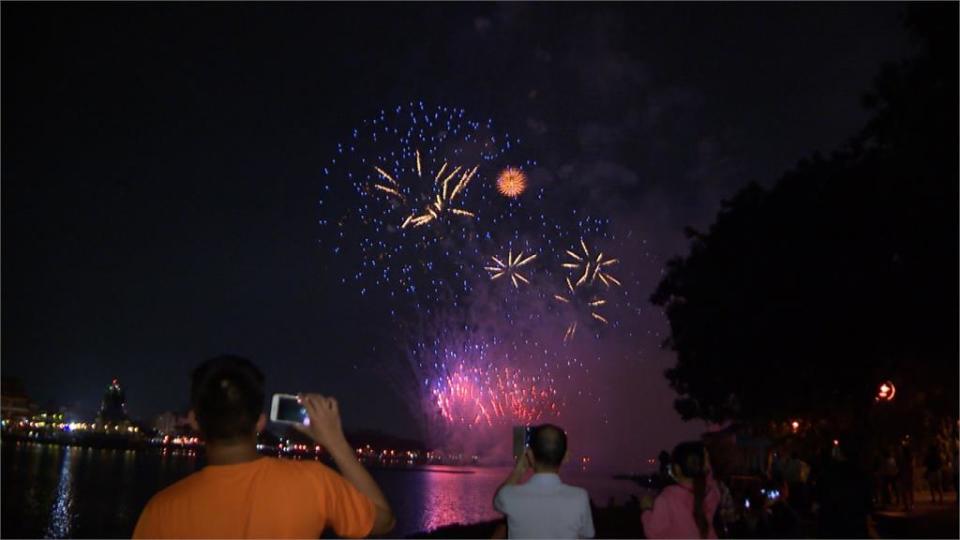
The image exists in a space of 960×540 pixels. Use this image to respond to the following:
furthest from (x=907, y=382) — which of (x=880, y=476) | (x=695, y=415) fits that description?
(x=695, y=415)

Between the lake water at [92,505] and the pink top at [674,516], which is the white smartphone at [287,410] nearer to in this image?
the pink top at [674,516]

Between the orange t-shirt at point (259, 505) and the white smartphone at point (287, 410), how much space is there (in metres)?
0.15

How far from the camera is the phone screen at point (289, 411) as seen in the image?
9.57 feet

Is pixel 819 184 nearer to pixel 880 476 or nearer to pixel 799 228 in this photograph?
pixel 799 228

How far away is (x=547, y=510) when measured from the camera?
4.29 meters

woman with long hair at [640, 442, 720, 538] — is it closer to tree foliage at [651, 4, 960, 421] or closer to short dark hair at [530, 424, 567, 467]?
short dark hair at [530, 424, 567, 467]

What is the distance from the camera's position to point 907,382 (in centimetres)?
2066

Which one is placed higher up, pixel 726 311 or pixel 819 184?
pixel 819 184

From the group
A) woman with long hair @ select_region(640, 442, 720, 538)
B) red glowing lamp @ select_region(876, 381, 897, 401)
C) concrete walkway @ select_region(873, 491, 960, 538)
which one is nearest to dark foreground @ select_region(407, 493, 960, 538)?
concrete walkway @ select_region(873, 491, 960, 538)

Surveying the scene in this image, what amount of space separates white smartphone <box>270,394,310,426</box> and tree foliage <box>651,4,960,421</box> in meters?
11.0

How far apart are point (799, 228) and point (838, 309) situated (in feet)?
9.06

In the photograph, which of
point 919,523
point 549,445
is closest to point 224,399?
point 549,445

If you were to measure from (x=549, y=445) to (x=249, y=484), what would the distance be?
1.97 m

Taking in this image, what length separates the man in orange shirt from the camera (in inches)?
109
